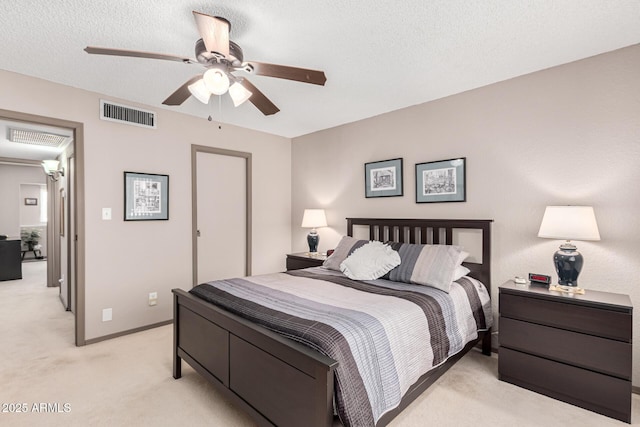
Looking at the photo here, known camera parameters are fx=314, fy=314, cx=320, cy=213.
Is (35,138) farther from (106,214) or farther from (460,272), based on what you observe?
(460,272)

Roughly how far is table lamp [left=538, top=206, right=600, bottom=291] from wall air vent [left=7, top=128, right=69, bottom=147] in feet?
18.8

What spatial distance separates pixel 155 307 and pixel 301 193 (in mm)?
2505

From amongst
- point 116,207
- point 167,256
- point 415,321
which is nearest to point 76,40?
point 116,207

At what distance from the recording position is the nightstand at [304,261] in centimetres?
389

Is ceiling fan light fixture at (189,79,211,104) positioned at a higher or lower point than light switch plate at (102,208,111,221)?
higher

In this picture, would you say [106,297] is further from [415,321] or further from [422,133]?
[422,133]

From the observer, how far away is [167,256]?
3.75 m

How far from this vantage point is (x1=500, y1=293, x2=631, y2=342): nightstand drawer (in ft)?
6.61

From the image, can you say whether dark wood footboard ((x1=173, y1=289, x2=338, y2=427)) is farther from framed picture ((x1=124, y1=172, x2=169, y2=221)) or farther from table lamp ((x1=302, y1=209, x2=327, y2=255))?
table lamp ((x1=302, y1=209, x2=327, y2=255))

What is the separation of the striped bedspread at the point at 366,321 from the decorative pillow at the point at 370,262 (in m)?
0.09

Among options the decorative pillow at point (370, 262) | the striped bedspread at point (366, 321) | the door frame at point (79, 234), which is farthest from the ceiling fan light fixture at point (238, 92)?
the door frame at point (79, 234)

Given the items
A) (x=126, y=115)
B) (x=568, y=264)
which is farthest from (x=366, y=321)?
(x=126, y=115)

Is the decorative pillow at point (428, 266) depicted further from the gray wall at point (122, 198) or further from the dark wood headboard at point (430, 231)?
the gray wall at point (122, 198)

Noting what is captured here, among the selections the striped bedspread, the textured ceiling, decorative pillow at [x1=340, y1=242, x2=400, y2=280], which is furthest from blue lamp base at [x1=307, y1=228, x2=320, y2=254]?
the textured ceiling
